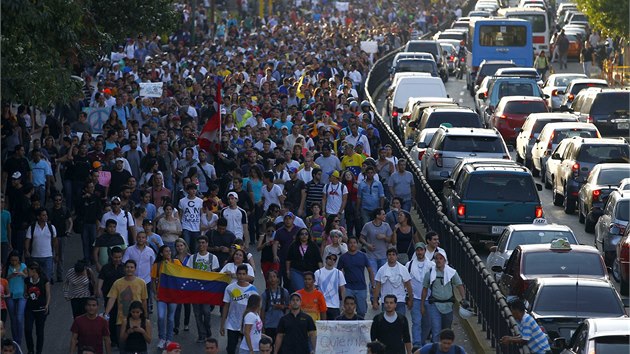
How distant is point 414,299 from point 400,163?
7279mm

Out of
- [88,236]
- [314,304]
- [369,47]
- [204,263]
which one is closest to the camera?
[314,304]

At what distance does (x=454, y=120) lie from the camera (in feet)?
119

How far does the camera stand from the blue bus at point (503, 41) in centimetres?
5978

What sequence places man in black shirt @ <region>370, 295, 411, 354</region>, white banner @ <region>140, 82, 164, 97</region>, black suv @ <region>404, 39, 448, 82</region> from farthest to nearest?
black suv @ <region>404, 39, 448, 82</region> → white banner @ <region>140, 82, 164, 97</region> → man in black shirt @ <region>370, 295, 411, 354</region>

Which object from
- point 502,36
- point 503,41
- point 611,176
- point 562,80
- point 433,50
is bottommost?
point 433,50

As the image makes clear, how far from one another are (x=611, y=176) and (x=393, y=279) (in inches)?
431

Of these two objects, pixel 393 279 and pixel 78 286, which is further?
pixel 78 286

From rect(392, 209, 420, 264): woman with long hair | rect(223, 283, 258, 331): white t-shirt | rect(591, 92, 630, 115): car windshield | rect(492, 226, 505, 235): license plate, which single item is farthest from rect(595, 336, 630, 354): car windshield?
rect(591, 92, 630, 115): car windshield

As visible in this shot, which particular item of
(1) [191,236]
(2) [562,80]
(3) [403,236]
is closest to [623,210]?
(3) [403,236]

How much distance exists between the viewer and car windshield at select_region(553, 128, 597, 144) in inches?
1355

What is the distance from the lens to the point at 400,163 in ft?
84.7

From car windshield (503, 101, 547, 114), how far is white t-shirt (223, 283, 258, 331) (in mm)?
23823

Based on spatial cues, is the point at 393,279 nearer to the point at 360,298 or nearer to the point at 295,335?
the point at 360,298

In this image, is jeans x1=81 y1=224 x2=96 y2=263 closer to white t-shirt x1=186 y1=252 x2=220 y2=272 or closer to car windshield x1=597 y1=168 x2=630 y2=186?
white t-shirt x1=186 y1=252 x2=220 y2=272
